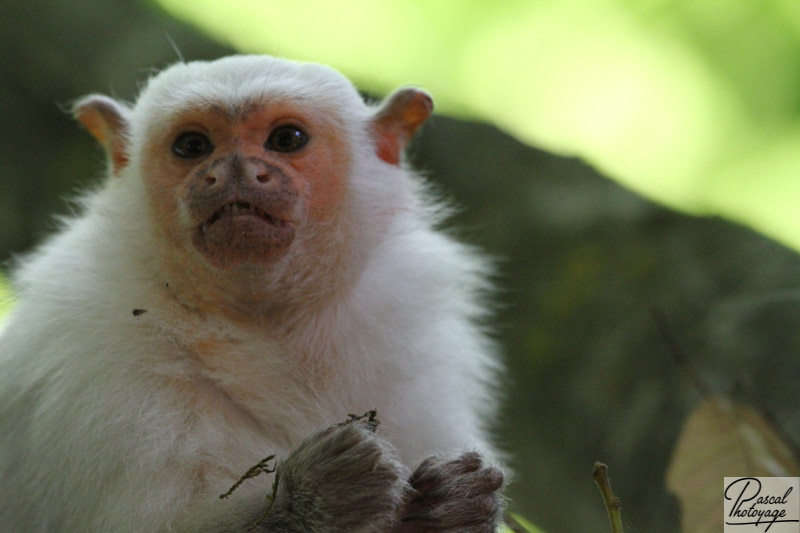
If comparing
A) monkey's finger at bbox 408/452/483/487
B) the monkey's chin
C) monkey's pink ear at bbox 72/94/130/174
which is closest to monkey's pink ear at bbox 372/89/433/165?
the monkey's chin

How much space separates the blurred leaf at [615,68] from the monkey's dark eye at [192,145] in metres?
1.34

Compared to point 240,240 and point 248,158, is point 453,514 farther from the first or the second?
point 248,158

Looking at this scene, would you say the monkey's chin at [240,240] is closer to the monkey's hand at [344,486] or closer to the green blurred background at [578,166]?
the monkey's hand at [344,486]

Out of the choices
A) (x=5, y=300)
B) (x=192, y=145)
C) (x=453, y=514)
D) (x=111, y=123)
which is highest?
(x=192, y=145)

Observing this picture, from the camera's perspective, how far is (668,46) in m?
4.68

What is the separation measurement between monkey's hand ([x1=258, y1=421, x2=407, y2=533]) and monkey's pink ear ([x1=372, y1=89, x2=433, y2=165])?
1295mm

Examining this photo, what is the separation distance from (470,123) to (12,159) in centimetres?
175

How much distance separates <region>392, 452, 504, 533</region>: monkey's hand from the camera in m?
2.18

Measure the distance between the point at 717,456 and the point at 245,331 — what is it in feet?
4.18

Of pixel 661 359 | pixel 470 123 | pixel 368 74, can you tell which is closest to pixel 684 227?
pixel 661 359

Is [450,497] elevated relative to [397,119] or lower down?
lower down

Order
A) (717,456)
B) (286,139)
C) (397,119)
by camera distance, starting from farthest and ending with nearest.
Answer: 1. (397,119)
2. (286,139)
3. (717,456)

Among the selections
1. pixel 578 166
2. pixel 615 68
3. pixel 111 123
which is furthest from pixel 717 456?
pixel 615 68

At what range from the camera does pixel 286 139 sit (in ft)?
9.10
